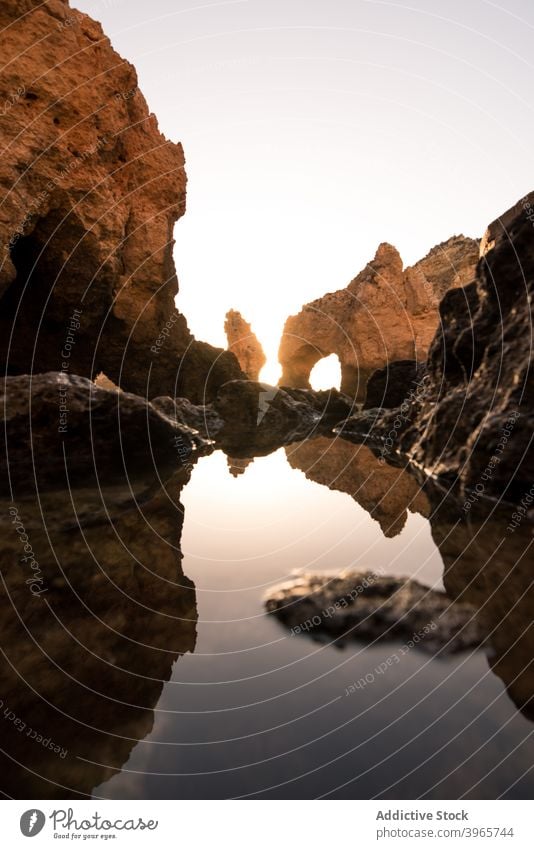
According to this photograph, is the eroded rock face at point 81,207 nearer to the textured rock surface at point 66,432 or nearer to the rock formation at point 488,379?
the textured rock surface at point 66,432

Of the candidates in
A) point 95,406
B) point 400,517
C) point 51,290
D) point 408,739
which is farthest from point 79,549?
point 51,290

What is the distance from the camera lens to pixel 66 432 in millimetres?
6770

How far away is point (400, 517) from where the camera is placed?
444 cm

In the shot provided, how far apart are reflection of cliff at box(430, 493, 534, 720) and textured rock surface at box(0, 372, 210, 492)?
196 inches

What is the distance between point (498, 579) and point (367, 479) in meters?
4.13

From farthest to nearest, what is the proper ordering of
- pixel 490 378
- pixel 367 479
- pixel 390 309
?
1. pixel 390 309
2. pixel 367 479
3. pixel 490 378

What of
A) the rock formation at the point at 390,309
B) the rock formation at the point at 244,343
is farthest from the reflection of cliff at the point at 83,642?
the rock formation at the point at 244,343

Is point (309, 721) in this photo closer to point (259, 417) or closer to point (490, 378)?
point (490, 378)

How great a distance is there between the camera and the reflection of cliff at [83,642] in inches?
55.4

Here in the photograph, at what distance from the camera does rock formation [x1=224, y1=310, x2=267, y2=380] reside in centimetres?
6969

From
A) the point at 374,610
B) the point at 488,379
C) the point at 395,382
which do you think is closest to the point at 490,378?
the point at 488,379

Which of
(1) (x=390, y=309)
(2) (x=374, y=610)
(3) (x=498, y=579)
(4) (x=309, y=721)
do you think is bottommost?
(4) (x=309, y=721)

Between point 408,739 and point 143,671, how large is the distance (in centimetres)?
116
